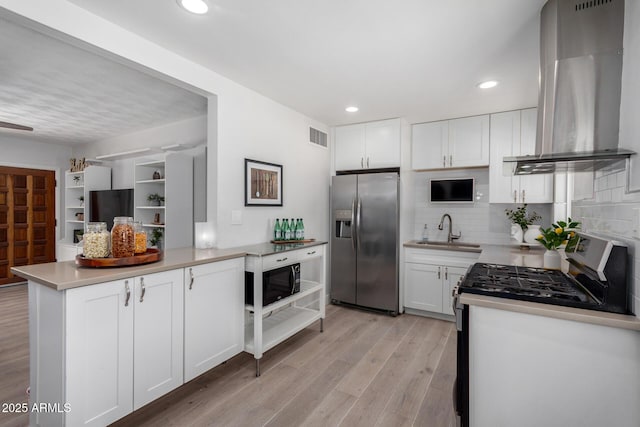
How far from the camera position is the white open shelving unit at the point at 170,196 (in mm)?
3682

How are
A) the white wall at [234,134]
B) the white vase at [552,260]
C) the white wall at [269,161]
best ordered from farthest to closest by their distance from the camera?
the white wall at [269,161], the white vase at [552,260], the white wall at [234,134]

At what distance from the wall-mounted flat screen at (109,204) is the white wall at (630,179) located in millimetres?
4922

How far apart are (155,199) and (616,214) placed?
14.4ft

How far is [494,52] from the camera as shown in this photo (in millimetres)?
2256

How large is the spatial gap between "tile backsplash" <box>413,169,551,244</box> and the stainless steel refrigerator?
783mm

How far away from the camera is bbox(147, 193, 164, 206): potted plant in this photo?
405 cm

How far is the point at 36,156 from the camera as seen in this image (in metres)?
5.38

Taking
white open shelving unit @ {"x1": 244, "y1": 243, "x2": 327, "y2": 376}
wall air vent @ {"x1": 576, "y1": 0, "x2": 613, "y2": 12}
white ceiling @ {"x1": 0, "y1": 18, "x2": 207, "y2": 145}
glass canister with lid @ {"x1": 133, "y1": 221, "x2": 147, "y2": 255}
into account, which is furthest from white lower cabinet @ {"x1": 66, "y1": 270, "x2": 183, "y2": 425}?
wall air vent @ {"x1": 576, "y1": 0, "x2": 613, "y2": 12}

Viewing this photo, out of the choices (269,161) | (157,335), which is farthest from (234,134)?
(157,335)

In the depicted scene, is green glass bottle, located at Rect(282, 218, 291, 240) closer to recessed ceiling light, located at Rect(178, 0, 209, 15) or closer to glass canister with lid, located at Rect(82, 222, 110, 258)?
glass canister with lid, located at Rect(82, 222, 110, 258)

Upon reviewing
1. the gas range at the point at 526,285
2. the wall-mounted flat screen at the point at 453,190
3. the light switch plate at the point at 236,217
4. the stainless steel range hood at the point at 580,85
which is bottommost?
the gas range at the point at 526,285

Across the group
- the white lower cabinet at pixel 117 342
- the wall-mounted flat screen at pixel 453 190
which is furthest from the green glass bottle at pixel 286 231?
the wall-mounted flat screen at pixel 453 190

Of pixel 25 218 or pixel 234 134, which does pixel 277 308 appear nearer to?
pixel 234 134

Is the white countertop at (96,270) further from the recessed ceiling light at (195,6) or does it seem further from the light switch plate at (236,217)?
the recessed ceiling light at (195,6)
